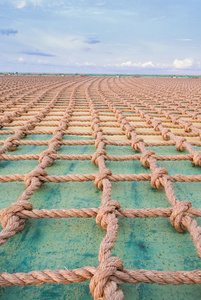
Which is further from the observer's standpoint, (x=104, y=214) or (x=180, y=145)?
(x=180, y=145)

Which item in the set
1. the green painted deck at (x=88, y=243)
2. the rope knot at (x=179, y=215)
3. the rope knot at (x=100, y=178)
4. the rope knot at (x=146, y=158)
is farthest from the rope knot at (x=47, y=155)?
the rope knot at (x=179, y=215)

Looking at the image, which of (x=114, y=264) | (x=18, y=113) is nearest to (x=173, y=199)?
(x=114, y=264)

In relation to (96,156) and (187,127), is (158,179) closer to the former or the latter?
(96,156)

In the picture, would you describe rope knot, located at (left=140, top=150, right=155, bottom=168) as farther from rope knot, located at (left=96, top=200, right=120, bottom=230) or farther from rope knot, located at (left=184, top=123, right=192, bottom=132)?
rope knot, located at (left=184, top=123, right=192, bottom=132)

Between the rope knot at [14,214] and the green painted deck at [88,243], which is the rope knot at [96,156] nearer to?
the green painted deck at [88,243]

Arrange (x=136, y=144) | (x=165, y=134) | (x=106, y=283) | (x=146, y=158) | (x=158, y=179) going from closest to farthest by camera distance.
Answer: (x=106, y=283) → (x=158, y=179) → (x=146, y=158) → (x=136, y=144) → (x=165, y=134)

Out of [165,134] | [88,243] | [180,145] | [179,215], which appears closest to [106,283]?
[88,243]

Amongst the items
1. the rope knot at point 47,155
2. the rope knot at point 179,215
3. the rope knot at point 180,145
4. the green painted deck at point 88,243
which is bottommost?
the green painted deck at point 88,243

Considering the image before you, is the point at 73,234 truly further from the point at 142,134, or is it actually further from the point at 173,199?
the point at 142,134
